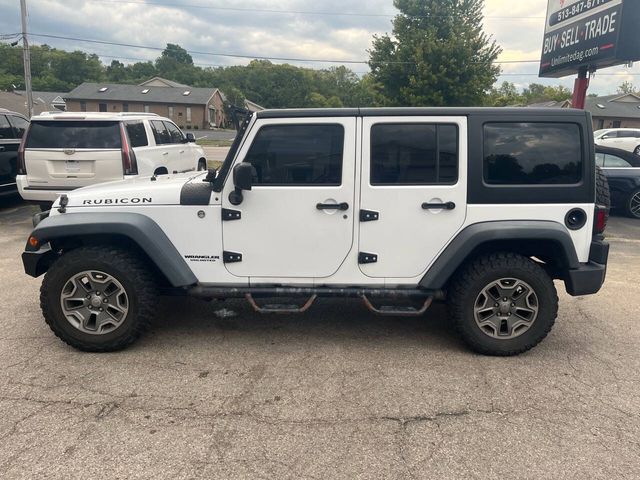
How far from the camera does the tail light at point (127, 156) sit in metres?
7.29

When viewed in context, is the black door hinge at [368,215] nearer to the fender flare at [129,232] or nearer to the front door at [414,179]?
the front door at [414,179]

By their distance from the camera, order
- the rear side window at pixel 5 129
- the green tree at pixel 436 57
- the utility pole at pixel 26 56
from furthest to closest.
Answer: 1. the green tree at pixel 436 57
2. the utility pole at pixel 26 56
3. the rear side window at pixel 5 129

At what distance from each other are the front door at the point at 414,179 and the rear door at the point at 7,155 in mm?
8044

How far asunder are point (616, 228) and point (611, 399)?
6.89 meters

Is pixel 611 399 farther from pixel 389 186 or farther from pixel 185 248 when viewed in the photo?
pixel 185 248

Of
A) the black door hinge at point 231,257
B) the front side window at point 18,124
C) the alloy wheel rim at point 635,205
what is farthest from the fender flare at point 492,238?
the front side window at point 18,124

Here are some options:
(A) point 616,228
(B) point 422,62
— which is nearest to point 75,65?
(B) point 422,62

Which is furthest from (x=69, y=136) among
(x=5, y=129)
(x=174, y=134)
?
(x=5, y=129)

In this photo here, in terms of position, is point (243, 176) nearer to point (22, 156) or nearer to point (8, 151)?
point (22, 156)

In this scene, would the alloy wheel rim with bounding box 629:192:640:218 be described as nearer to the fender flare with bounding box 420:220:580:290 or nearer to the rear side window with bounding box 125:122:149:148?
→ the fender flare with bounding box 420:220:580:290

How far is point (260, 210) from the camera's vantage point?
364cm

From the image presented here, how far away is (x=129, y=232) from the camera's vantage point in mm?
3543

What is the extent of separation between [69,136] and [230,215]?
16.4ft

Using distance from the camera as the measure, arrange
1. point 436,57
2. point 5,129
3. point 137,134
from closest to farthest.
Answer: point 137,134 → point 5,129 → point 436,57
